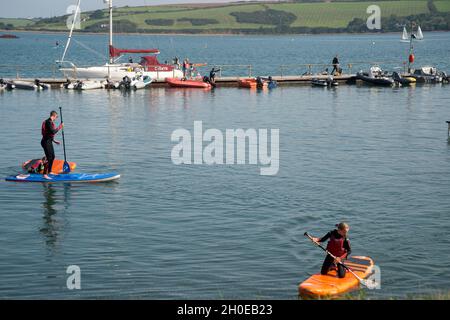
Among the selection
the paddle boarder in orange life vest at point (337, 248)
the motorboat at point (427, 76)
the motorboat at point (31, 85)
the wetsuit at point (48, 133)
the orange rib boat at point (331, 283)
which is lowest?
the orange rib boat at point (331, 283)

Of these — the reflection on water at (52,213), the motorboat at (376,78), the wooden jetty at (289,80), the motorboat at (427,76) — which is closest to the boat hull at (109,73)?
the wooden jetty at (289,80)

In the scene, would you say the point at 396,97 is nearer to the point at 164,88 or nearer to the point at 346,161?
the point at 164,88

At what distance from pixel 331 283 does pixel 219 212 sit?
8696mm

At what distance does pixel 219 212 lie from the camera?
2572 centimetres

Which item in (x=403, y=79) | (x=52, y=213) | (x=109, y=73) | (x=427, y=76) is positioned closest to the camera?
(x=52, y=213)

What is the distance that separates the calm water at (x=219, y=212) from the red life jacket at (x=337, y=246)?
1384 millimetres

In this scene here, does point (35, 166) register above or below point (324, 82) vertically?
below

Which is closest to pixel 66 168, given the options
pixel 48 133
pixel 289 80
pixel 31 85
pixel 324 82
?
pixel 48 133

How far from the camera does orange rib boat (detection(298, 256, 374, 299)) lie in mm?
17062

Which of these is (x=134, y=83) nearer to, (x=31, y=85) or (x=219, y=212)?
(x=31, y=85)

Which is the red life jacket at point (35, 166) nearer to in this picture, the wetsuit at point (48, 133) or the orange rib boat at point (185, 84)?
the wetsuit at point (48, 133)

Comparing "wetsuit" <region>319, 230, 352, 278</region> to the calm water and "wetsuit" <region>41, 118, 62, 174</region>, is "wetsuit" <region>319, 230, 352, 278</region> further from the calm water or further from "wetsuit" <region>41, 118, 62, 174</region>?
"wetsuit" <region>41, 118, 62, 174</region>

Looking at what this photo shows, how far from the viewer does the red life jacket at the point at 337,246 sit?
17906mm

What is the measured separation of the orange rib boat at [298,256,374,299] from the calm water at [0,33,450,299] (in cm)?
66
